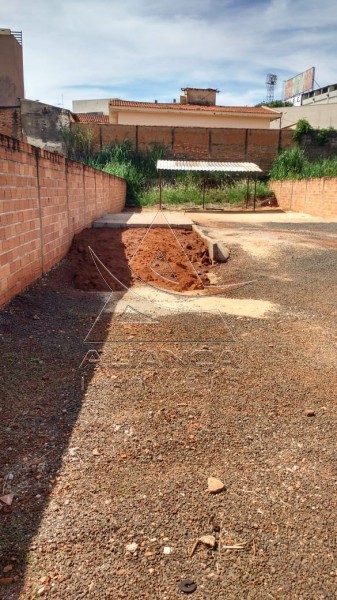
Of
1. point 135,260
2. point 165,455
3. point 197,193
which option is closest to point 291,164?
point 197,193

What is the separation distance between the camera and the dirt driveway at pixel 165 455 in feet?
5.13

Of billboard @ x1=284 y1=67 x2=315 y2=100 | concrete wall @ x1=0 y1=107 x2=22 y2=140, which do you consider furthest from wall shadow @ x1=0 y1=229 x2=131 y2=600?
billboard @ x1=284 y1=67 x2=315 y2=100

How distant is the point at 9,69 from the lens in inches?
913

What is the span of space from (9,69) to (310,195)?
1648 cm

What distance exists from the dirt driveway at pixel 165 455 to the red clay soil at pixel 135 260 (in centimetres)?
179

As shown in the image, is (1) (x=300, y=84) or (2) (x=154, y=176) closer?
(2) (x=154, y=176)

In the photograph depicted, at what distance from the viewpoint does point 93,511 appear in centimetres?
182

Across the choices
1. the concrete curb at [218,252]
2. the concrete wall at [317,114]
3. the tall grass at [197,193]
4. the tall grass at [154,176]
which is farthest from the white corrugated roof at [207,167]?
the concrete wall at [317,114]

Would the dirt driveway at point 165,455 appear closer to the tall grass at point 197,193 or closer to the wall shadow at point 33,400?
the wall shadow at point 33,400

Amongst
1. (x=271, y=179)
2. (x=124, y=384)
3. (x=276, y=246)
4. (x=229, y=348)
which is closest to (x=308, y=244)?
(x=276, y=246)

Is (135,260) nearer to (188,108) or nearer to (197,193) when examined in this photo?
(197,193)

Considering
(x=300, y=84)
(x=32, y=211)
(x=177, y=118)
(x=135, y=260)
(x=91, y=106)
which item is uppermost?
(x=300, y=84)

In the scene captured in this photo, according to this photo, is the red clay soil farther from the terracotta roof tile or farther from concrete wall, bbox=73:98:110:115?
concrete wall, bbox=73:98:110:115

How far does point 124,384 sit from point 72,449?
2.53 ft
